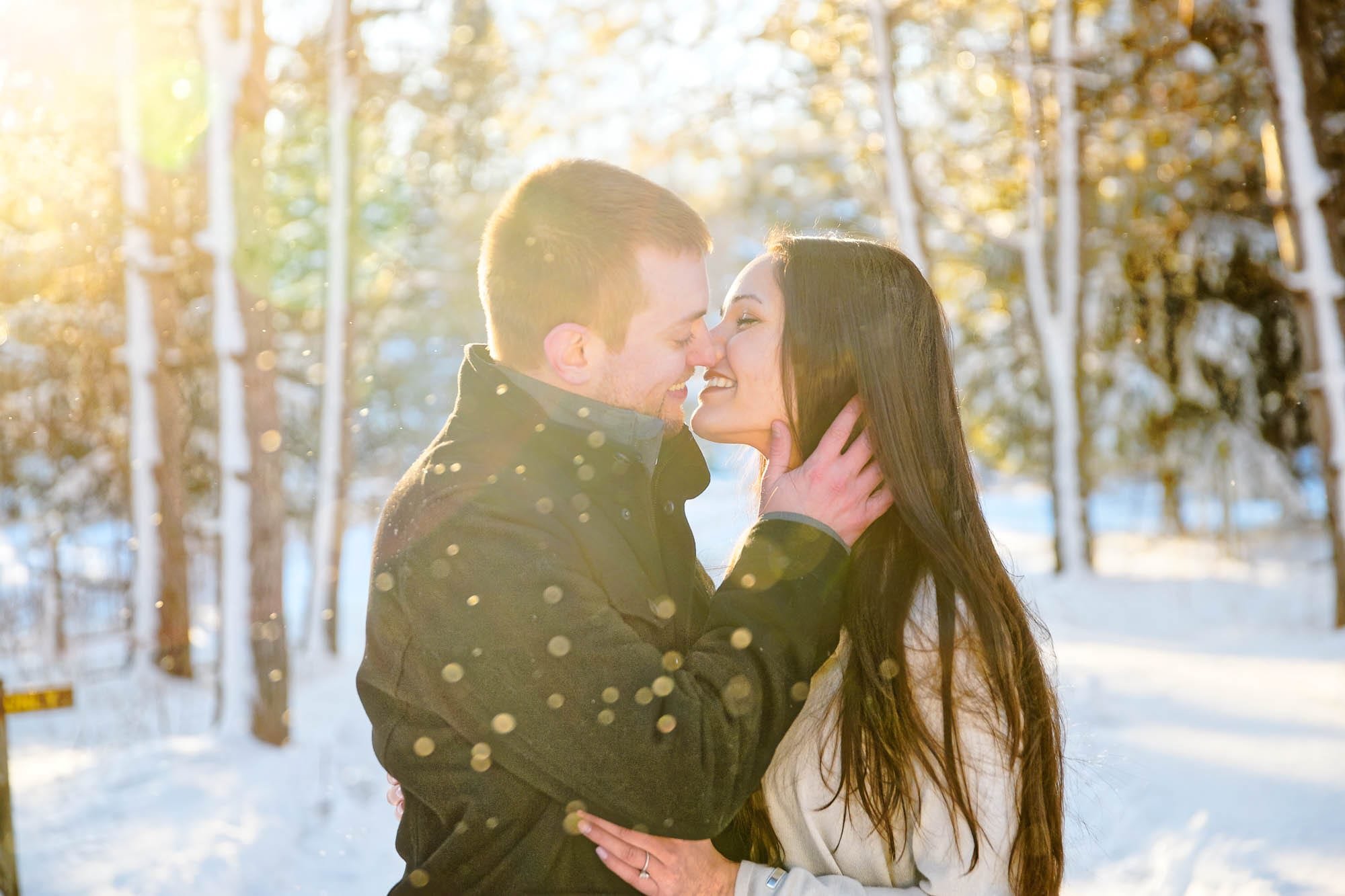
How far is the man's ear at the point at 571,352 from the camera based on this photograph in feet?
7.98

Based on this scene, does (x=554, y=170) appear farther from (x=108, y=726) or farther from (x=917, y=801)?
(x=108, y=726)

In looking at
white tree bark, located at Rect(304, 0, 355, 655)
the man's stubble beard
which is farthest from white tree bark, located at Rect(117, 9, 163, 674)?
the man's stubble beard

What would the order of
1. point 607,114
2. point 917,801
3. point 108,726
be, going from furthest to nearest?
point 607,114, point 108,726, point 917,801

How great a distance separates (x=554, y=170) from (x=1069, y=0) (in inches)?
479

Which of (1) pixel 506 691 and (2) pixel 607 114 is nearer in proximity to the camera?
(1) pixel 506 691

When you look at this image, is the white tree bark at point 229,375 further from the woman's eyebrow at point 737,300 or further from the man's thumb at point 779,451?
the man's thumb at point 779,451

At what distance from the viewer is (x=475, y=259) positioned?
17.9 meters

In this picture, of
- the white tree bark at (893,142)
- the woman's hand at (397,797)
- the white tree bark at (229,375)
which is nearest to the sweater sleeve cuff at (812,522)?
the woman's hand at (397,797)

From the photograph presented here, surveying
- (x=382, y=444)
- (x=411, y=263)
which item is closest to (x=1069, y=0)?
(x=411, y=263)

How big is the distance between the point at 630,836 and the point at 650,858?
0.06 metres

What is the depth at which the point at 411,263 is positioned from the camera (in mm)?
15836

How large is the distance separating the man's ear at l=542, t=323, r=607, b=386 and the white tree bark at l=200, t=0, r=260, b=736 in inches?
229

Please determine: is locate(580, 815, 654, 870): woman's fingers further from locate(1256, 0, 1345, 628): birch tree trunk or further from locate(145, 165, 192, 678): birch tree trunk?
locate(145, 165, 192, 678): birch tree trunk

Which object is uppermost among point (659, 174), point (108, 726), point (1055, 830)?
point (659, 174)
